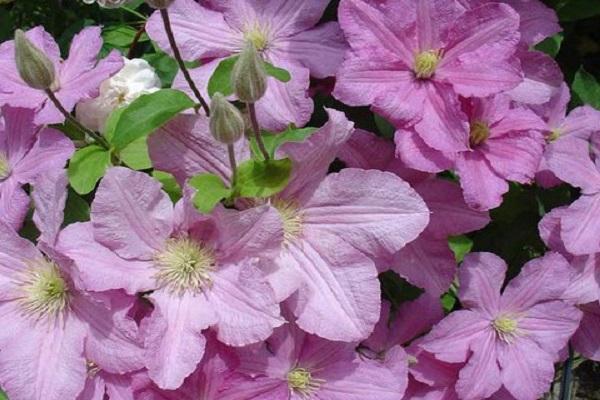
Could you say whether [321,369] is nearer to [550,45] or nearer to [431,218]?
[431,218]

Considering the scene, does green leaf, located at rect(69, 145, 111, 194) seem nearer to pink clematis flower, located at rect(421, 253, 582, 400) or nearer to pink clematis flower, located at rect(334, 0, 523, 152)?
pink clematis flower, located at rect(334, 0, 523, 152)

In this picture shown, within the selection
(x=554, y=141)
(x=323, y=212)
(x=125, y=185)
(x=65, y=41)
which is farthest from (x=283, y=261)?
(x=65, y=41)

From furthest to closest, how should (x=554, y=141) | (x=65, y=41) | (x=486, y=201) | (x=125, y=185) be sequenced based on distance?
(x=65, y=41) < (x=554, y=141) < (x=486, y=201) < (x=125, y=185)

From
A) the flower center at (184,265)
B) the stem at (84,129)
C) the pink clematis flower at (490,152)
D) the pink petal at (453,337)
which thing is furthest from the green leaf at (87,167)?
the pink petal at (453,337)

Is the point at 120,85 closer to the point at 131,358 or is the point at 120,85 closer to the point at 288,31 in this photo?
the point at 288,31

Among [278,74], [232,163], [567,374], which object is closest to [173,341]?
[232,163]

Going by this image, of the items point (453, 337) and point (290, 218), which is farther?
point (453, 337)

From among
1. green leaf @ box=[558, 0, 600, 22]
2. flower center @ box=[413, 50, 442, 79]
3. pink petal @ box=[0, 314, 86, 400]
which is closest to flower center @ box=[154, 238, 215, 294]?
pink petal @ box=[0, 314, 86, 400]
